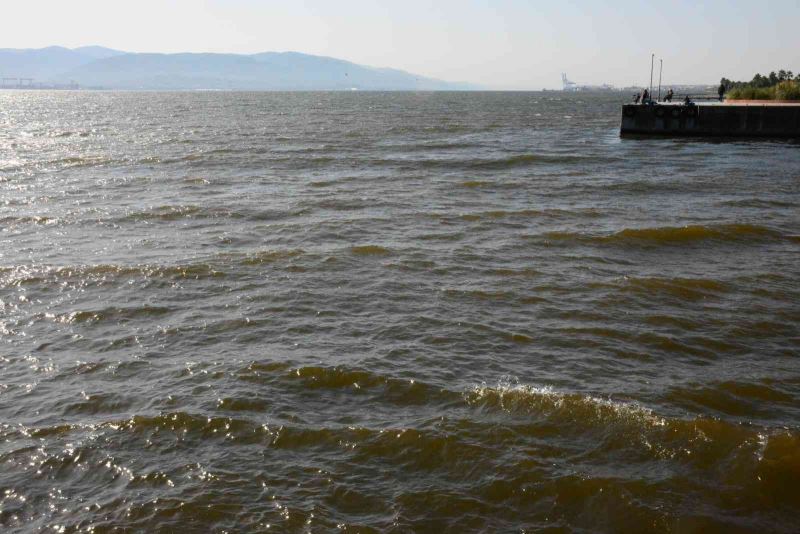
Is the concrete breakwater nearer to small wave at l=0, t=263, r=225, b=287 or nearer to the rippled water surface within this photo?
Result: the rippled water surface

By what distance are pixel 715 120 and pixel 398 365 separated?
5141 centimetres

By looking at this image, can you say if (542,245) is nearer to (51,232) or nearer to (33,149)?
(51,232)

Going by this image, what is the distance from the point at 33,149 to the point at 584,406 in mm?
45424

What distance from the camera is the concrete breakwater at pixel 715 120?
52.5m

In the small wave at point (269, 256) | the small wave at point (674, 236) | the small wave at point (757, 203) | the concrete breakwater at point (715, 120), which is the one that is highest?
the concrete breakwater at point (715, 120)

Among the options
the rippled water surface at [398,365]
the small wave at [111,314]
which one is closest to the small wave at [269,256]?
the rippled water surface at [398,365]

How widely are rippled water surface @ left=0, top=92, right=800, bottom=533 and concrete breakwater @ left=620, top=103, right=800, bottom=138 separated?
31.6m

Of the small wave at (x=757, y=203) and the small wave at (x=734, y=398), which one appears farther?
the small wave at (x=757, y=203)

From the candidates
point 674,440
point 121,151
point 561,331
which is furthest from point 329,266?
point 121,151

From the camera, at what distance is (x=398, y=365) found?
450 inches

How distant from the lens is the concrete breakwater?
172ft

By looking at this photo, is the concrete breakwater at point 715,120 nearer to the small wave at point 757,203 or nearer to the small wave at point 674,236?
the small wave at point 757,203

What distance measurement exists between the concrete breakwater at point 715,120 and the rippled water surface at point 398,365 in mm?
31629

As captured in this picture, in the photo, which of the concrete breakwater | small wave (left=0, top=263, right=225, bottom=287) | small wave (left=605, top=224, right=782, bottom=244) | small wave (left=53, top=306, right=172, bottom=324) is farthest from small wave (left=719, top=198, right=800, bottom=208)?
the concrete breakwater
